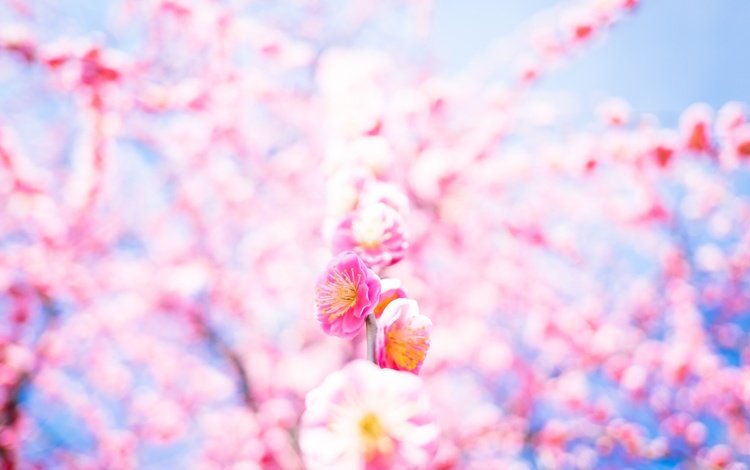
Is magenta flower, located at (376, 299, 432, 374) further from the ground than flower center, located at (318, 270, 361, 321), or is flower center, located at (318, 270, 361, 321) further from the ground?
flower center, located at (318, 270, 361, 321)

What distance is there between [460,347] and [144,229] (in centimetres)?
517

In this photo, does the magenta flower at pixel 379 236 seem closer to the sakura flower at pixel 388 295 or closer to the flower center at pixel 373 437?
the sakura flower at pixel 388 295

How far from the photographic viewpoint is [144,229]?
25.7 ft

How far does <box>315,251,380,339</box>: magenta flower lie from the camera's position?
122cm

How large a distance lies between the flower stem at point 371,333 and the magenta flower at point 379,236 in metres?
0.29

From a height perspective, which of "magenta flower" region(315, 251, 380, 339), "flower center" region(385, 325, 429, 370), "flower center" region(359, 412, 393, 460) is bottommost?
"flower center" region(359, 412, 393, 460)

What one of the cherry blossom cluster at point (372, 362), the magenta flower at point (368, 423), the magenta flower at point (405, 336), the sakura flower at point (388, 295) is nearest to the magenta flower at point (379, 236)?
the cherry blossom cluster at point (372, 362)

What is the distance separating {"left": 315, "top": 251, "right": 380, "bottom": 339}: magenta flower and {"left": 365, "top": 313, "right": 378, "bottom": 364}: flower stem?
0.06ft

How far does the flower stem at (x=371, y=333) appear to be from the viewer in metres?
1.18

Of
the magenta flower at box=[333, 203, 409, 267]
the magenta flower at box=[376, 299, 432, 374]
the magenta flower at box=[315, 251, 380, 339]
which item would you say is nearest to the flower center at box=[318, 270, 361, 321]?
the magenta flower at box=[315, 251, 380, 339]

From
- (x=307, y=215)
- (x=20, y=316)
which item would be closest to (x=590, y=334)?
(x=307, y=215)

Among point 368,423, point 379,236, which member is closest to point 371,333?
point 368,423

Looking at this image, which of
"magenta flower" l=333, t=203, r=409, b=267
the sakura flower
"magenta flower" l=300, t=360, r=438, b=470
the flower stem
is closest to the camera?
"magenta flower" l=300, t=360, r=438, b=470

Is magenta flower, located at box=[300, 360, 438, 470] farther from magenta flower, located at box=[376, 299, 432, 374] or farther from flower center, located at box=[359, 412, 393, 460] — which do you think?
magenta flower, located at box=[376, 299, 432, 374]
